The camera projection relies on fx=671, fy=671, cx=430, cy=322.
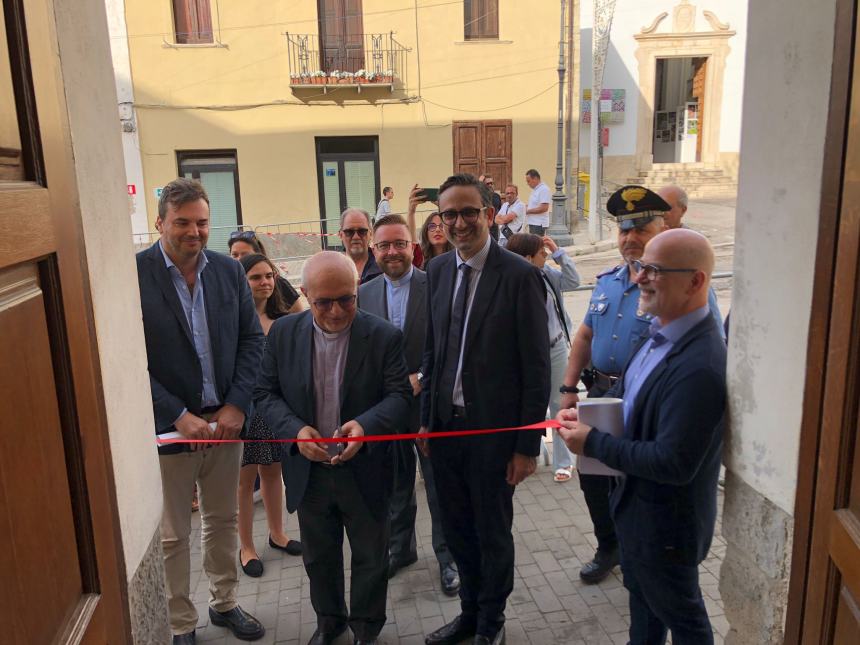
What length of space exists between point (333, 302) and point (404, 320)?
1099 mm

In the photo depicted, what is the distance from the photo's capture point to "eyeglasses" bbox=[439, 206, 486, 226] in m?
3.06

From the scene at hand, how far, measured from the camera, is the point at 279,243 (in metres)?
16.9

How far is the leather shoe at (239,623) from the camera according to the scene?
342 cm

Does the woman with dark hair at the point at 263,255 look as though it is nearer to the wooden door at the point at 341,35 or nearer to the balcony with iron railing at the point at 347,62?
the balcony with iron railing at the point at 347,62

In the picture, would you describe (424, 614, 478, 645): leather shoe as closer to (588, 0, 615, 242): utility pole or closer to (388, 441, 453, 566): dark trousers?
(388, 441, 453, 566): dark trousers

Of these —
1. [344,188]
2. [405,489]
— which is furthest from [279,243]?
[405,489]

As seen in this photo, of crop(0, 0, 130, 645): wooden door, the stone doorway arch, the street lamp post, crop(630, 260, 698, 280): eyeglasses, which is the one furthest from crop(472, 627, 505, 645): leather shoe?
the stone doorway arch

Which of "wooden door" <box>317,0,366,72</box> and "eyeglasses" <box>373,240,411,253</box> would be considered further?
"wooden door" <box>317,0,366,72</box>

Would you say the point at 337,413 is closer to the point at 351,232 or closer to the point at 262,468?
the point at 262,468

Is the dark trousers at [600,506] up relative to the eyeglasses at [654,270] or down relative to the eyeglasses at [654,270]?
down

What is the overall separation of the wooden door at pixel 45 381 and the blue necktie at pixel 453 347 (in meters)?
1.79

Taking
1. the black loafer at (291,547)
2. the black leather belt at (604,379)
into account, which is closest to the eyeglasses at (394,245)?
the black leather belt at (604,379)

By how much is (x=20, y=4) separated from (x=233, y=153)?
16977 millimetres

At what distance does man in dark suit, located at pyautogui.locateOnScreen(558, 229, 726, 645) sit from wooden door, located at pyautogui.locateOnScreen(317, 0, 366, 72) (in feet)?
53.3
